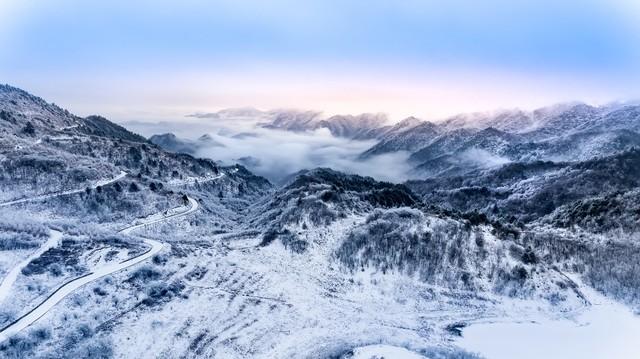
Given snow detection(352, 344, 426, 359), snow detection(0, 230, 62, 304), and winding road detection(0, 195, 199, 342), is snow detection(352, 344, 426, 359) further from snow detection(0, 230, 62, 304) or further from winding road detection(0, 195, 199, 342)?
snow detection(0, 230, 62, 304)

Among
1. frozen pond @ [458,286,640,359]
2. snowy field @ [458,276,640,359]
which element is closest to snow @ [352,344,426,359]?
frozen pond @ [458,286,640,359]

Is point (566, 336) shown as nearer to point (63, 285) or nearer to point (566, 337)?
point (566, 337)

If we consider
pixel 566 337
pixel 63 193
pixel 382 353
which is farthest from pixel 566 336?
pixel 63 193

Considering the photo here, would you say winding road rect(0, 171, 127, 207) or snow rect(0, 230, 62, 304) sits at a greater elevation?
winding road rect(0, 171, 127, 207)

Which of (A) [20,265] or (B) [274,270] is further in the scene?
(B) [274,270]

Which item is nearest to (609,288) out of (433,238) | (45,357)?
(433,238)

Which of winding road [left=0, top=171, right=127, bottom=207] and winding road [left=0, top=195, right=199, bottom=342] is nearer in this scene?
winding road [left=0, top=195, right=199, bottom=342]
